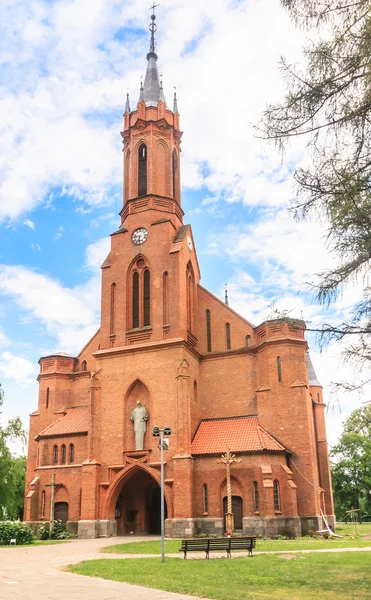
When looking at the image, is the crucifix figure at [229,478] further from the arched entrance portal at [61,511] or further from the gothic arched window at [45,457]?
the gothic arched window at [45,457]

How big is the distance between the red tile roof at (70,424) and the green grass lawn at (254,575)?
19.0m

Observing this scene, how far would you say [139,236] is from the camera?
39.4 m

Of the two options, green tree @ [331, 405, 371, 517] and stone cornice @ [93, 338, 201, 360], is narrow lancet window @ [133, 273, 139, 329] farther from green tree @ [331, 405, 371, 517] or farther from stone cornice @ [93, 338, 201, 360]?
green tree @ [331, 405, 371, 517]

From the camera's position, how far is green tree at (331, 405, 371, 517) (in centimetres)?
5872

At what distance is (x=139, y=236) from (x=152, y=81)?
47.2 feet

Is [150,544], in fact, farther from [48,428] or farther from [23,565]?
[48,428]

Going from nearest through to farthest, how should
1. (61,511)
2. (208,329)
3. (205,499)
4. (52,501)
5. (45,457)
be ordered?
(205,499) → (52,501) → (61,511) → (45,457) → (208,329)

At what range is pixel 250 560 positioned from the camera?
1795 cm

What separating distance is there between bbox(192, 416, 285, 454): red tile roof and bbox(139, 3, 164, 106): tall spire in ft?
80.7

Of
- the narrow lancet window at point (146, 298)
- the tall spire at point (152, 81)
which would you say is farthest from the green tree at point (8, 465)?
the tall spire at point (152, 81)

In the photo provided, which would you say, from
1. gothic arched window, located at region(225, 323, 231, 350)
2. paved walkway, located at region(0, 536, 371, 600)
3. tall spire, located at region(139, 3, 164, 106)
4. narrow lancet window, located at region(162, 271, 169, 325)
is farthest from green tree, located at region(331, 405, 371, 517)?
paved walkway, located at region(0, 536, 371, 600)

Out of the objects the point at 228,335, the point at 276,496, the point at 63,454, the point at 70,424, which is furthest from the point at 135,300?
the point at 276,496

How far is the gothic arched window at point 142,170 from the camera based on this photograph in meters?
41.3

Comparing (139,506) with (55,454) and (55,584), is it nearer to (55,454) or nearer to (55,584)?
(55,454)
